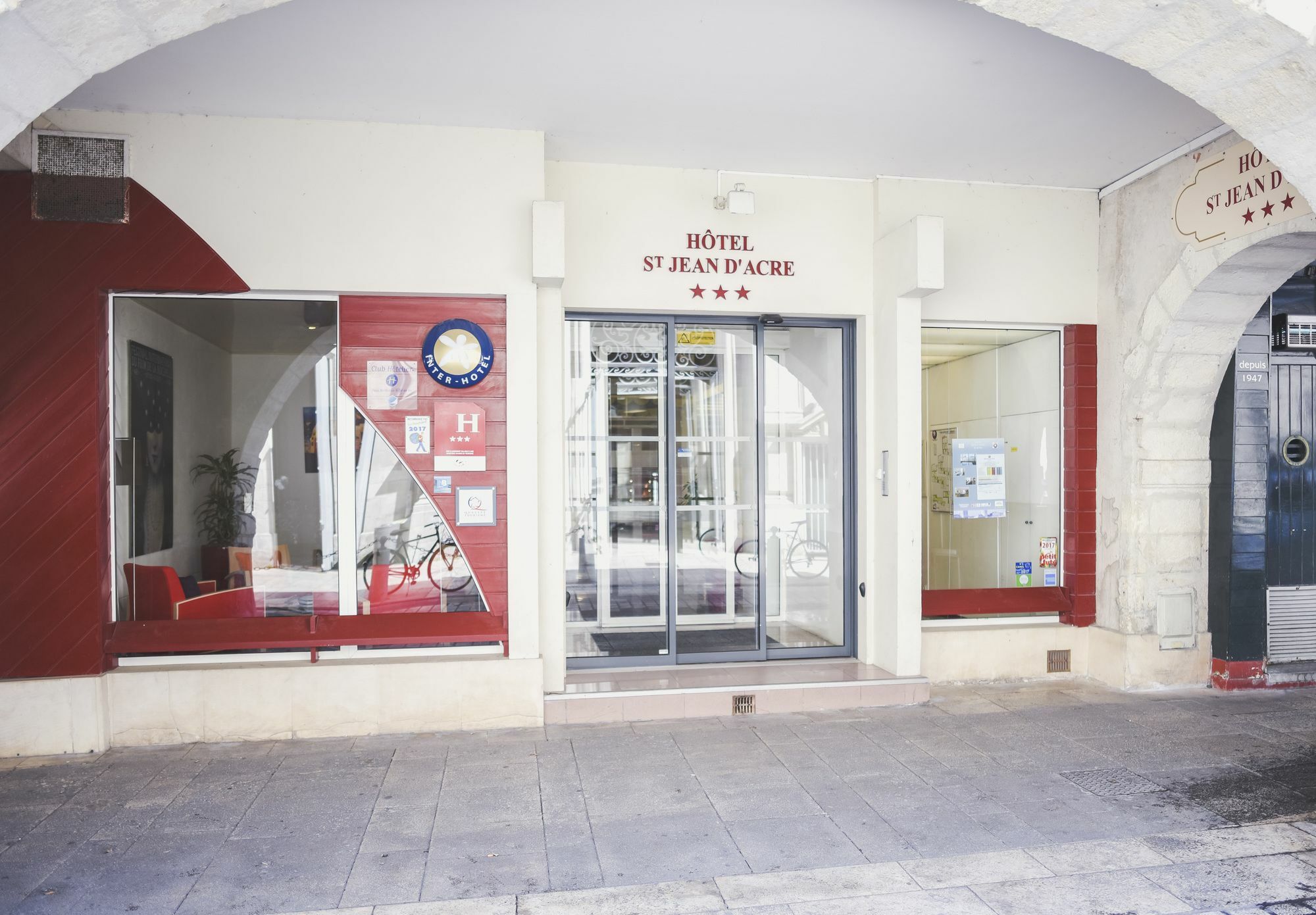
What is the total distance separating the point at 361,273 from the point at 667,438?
228cm

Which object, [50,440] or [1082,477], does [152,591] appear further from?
[1082,477]

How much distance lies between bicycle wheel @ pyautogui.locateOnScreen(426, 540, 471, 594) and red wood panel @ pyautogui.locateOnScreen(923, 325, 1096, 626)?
350 centimetres

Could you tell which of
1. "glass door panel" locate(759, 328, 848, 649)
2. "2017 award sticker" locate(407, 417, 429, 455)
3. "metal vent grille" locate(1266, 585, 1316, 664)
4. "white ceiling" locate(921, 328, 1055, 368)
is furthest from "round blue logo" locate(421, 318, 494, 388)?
"metal vent grille" locate(1266, 585, 1316, 664)

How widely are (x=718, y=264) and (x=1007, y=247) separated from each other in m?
2.13

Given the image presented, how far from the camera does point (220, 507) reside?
217 inches

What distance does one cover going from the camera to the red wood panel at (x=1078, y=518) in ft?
21.6

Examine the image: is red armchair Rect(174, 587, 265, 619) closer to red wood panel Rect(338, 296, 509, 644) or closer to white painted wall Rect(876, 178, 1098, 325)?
red wood panel Rect(338, 296, 509, 644)

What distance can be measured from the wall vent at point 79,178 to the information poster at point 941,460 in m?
5.46

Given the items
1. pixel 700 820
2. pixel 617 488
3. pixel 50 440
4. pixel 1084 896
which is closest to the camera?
pixel 1084 896

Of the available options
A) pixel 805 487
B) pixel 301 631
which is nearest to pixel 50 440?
pixel 301 631

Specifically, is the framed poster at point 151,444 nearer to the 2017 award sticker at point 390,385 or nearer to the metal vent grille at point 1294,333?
the 2017 award sticker at point 390,385

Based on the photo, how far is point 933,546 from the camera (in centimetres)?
673

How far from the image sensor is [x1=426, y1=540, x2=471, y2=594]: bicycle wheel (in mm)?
5602

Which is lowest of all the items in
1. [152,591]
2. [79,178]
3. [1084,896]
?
[1084,896]
